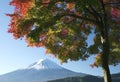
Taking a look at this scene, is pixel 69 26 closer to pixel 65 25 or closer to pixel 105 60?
pixel 65 25

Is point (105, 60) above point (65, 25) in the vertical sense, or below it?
below

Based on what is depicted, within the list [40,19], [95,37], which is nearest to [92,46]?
[95,37]

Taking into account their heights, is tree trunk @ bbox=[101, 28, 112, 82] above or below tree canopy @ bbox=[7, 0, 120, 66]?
below

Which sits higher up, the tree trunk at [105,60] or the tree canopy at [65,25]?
the tree canopy at [65,25]

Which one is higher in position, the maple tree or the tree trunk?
the maple tree

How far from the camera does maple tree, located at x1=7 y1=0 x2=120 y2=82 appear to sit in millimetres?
Result: 21484

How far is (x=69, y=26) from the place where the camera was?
24969mm

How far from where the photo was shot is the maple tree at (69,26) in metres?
21.5

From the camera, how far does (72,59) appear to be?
25.5 metres

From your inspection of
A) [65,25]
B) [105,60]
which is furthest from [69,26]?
[105,60]

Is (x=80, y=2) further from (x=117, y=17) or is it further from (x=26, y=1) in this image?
(x=117, y=17)

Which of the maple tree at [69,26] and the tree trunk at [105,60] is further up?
the maple tree at [69,26]

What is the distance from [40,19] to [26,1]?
1.85 m

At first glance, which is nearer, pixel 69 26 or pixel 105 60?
pixel 105 60
